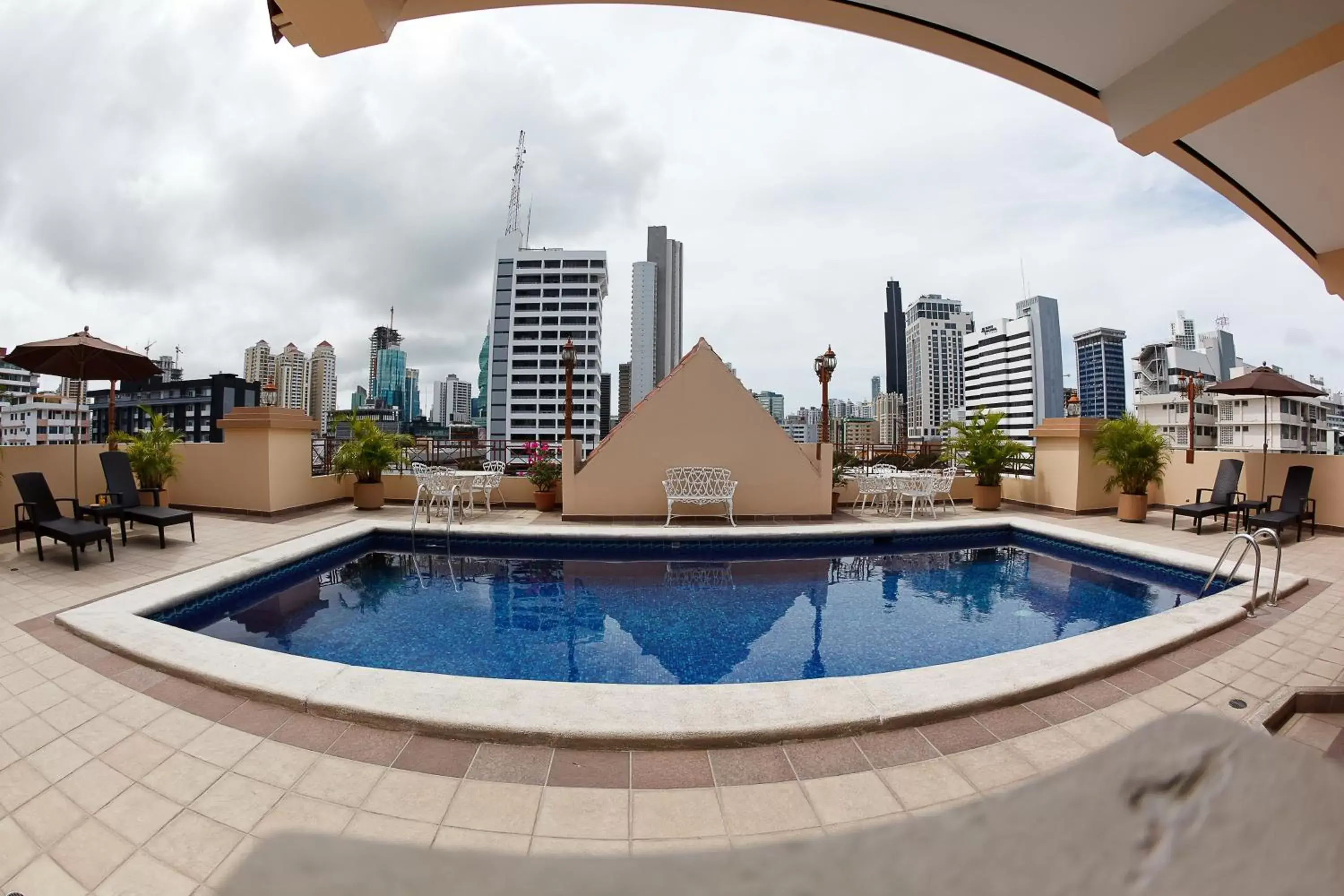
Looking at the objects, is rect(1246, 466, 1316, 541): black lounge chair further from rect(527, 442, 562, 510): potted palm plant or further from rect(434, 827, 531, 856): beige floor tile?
rect(527, 442, 562, 510): potted palm plant

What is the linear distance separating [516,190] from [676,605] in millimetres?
74612

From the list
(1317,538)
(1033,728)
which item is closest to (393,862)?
(1033,728)

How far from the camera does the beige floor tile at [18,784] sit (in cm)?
213

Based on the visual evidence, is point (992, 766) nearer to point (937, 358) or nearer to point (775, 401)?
point (937, 358)

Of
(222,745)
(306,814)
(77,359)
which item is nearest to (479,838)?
(306,814)

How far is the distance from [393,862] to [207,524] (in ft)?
31.5

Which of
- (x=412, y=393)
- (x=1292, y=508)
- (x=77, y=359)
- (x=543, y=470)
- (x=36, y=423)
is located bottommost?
(x=1292, y=508)

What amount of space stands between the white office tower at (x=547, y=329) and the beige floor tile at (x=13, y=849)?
66448 millimetres

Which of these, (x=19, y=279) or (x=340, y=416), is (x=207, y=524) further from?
(x=19, y=279)

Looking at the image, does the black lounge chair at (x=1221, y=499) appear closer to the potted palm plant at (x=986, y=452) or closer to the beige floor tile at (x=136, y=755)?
the potted palm plant at (x=986, y=452)

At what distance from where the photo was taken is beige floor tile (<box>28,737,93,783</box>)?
2.29 meters

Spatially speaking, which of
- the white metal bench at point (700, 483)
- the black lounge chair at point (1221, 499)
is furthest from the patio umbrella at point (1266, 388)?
the white metal bench at point (700, 483)

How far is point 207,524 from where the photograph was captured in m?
7.54

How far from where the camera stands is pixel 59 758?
93.8 inches
